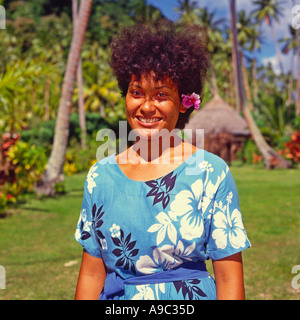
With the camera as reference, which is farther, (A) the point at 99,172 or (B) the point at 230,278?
(A) the point at 99,172

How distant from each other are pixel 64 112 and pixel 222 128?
1991 centimetres

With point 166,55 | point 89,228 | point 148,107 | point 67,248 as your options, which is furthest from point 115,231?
point 67,248

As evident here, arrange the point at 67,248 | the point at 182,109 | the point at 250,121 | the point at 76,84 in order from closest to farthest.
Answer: the point at 182,109 < the point at 67,248 < the point at 250,121 < the point at 76,84

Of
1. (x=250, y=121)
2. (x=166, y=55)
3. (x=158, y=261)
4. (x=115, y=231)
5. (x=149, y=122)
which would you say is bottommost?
(x=250, y=121)

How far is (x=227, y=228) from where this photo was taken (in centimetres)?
170

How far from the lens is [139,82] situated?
1.84 m

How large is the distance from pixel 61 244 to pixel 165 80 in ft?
18.8

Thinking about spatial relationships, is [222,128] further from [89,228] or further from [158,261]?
[158,261]

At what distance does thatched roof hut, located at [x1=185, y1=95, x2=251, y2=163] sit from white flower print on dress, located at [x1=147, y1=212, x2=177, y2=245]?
84.4ft

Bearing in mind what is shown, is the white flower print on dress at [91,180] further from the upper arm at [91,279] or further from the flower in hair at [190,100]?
the flower in hair at [190,100]

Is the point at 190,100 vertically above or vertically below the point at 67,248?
above

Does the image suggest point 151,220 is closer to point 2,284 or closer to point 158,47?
point 158,47
